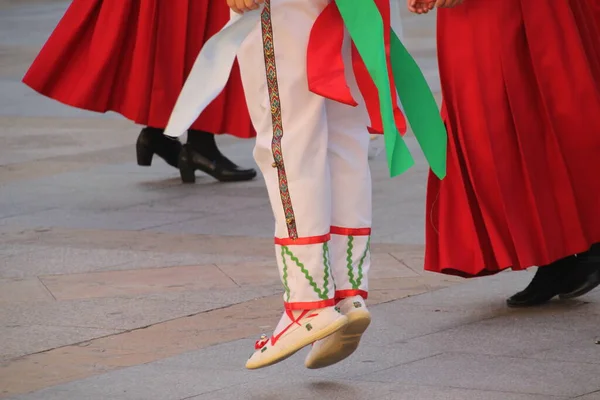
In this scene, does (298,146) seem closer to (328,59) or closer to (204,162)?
(328,59)

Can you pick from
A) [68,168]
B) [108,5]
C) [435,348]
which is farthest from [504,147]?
[68,168]

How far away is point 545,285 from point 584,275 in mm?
122

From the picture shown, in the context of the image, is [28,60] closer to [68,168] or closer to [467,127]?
[68,168]

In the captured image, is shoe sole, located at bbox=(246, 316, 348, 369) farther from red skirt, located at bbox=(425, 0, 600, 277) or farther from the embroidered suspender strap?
red skirt, located at bbox=(425, 0, 600, 277)

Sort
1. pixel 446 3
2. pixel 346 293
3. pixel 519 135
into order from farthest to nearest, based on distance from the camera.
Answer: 1. pixel 519 135
2. pixel 446 3
3. pixel 346 293

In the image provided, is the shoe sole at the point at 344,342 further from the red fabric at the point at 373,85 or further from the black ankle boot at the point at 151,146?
the black ankle boot at the point at 151,146

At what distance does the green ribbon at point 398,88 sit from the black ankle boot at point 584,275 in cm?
88

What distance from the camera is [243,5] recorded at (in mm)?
3311

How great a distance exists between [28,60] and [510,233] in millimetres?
8866

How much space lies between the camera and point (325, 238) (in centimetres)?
335

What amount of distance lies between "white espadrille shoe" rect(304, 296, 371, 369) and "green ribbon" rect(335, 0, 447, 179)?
0.35 m

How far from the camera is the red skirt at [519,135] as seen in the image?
401cm

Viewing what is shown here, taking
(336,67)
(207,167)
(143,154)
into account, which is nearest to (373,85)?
(336,67)

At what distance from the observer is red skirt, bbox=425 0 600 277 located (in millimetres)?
4008
